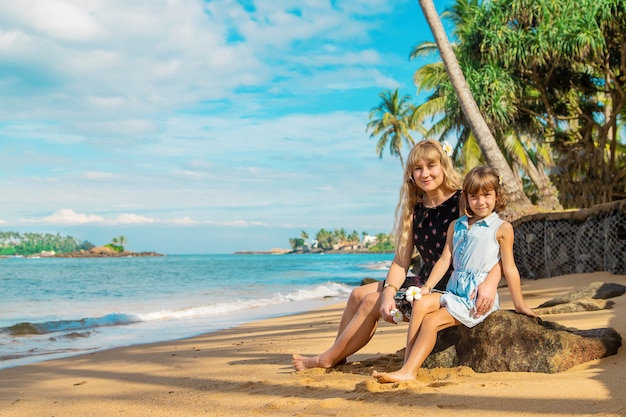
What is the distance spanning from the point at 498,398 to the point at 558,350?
30.6 inches

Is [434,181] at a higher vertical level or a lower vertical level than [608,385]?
higher

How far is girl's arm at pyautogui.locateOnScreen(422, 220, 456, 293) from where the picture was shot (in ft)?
13.2

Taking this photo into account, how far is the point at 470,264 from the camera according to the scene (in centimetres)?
386

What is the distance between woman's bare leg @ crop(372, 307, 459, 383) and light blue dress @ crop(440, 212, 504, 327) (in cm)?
8

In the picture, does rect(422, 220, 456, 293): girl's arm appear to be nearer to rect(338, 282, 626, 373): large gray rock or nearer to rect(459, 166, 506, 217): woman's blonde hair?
rect(459, 166, 506, 217): woman's blonde hair

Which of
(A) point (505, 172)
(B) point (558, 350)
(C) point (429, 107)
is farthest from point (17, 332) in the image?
(C) point (429, 107)

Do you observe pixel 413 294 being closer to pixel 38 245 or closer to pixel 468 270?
pixel 468 270

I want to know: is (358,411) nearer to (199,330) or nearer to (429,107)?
(199,330)

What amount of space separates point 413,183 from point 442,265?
75 cm

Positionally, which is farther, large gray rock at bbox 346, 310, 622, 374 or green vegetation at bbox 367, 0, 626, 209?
green vegetation at bbox 367, 0, 626, 209

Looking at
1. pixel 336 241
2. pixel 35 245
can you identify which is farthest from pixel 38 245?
pixel 336 241

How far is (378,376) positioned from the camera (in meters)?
3.61

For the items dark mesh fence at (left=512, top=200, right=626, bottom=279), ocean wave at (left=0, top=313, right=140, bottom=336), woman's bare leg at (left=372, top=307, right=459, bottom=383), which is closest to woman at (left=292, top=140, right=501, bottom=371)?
woman's bare leg at (left=372, top=307, right=459, bottom=383)

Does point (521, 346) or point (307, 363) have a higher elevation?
point (521, 346)
